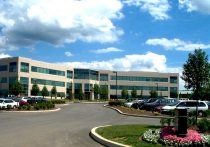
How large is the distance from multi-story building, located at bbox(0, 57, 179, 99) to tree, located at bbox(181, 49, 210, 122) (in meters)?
73.9

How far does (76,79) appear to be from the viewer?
446ft

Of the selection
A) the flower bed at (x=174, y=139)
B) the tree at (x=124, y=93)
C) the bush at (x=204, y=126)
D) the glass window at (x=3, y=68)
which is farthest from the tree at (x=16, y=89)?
the flower bed at (x=174, y=139)

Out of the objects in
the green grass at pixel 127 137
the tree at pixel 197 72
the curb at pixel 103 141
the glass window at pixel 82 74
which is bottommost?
the curb at pixel 103 141

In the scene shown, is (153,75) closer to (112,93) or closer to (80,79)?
(112,93)

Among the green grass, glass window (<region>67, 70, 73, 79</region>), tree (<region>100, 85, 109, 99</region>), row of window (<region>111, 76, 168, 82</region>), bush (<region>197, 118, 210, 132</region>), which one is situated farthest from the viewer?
row of window (<region>111, 76, 168, 82</region>)

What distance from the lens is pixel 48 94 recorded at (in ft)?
382

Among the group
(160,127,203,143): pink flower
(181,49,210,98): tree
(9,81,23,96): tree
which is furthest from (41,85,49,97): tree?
(160,127,203,143): pink flower

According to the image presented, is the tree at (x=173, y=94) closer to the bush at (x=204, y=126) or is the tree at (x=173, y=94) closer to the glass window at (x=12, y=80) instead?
the glass window at (x=12, y=80)

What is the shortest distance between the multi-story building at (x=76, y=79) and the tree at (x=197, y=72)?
73.9 metres

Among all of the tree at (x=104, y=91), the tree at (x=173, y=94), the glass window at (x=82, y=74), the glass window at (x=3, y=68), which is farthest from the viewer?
the tree at (x=173, y=94)

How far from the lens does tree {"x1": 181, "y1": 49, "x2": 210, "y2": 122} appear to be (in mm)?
27402

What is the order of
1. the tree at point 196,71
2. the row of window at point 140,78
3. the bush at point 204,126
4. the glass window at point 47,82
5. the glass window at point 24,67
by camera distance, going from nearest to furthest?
the bush at point 204,126 < the tree at point 196,71 < the glass window at point 24,67 < the glass window at point 47,82 < the row of window at point 140,78

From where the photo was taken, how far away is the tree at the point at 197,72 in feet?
89.9

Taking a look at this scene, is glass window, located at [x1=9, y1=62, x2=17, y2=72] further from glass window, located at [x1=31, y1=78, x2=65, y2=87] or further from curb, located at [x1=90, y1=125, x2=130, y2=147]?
curb, located at [x1=90, y1=125, x2=130, y2=147]
